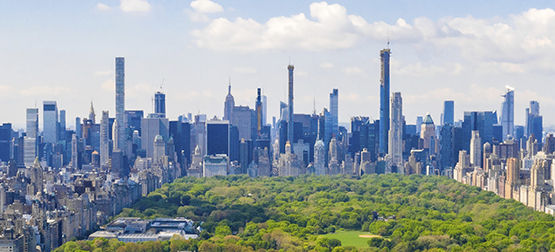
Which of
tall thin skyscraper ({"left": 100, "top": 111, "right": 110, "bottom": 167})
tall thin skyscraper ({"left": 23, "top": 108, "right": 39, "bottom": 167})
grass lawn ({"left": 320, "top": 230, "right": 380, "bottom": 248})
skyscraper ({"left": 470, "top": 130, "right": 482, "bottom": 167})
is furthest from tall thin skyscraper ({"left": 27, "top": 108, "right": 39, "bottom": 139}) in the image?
grass lawn ({"left": 320, "top": 230, "right": 380, "bottom": 248})

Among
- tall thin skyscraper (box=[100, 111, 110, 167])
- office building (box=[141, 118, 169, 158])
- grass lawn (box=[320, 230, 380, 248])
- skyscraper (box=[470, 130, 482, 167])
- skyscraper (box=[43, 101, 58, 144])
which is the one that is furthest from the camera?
office building (box=[141, 118, 169, 158])

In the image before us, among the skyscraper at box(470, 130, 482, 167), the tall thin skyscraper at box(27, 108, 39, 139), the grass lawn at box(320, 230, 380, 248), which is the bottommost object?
the grass lawn at box(320, 230, 380, 248)

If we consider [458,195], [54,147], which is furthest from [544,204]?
[54,147]

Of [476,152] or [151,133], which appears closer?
[476,152]

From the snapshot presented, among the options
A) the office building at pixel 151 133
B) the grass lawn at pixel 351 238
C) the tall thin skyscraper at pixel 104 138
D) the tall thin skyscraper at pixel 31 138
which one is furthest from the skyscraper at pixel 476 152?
the tall thin skyscraper at pixel 31 138

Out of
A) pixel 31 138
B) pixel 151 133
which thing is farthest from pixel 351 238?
pixel 151 133

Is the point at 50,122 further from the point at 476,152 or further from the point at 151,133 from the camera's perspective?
the point at 476,152

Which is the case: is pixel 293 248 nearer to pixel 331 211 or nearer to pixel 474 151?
pixel 331 211

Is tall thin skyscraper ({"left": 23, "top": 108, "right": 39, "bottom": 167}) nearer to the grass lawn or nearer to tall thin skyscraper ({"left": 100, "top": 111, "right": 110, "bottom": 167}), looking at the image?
tall thin skyscraper ({"left": 100, "top": 111, "right": 110, "bottom": 167})
